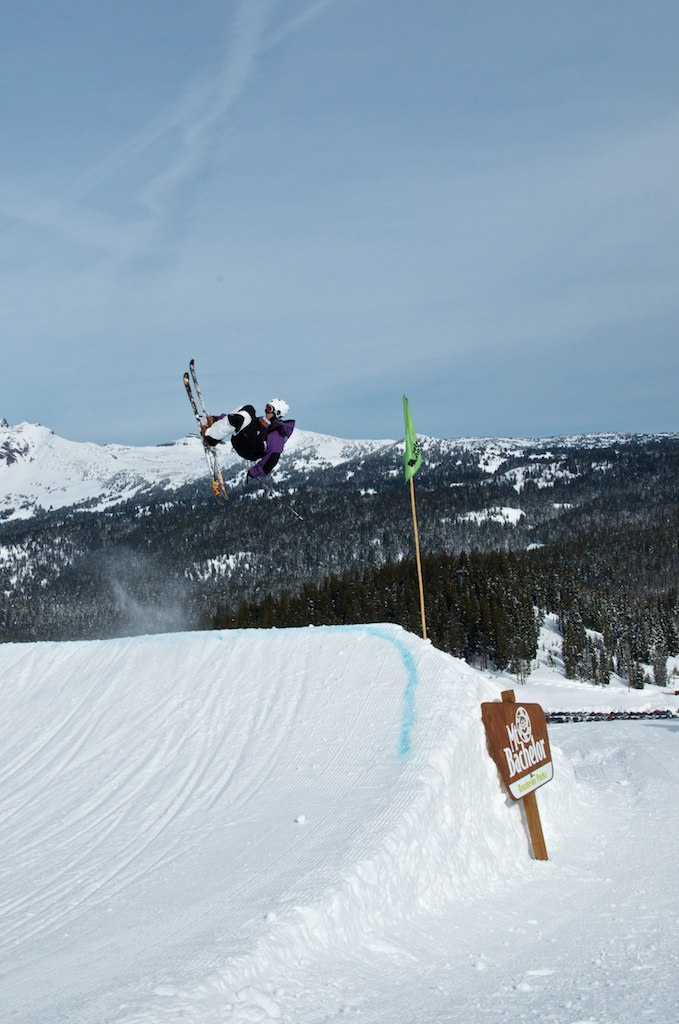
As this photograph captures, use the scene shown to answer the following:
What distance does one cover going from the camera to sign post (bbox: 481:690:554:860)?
522 inches

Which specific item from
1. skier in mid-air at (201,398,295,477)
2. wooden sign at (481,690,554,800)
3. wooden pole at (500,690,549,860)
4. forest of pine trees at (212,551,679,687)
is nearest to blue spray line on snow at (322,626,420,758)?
wooden sign at (481,690,554,800)

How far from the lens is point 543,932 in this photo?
9477mm

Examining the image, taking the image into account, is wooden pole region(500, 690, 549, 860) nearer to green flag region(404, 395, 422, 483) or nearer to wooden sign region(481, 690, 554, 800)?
wooden sign region(481, 690, 554, 800)

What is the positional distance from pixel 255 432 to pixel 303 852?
6.39 m

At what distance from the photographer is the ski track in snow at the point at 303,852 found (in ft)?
23.6

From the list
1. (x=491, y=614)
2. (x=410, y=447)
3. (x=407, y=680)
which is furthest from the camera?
(x=491, y=614)

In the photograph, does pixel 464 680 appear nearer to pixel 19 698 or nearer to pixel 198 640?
pixel 198 640

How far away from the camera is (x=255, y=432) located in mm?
13062

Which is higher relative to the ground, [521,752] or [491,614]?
[521,752]

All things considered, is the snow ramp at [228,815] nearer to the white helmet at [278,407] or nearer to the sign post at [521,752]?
the sign post at [521,752]

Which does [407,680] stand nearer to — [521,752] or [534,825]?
[521,752]

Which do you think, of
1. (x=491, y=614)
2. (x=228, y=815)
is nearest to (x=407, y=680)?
(x=228, y=815)

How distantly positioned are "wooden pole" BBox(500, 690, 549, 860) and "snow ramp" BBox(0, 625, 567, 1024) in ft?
0.64

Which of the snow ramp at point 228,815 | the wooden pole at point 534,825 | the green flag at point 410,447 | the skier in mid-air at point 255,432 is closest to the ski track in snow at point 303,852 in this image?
the snow ramp at point 228,815
